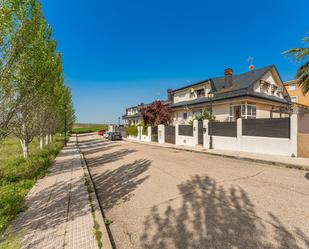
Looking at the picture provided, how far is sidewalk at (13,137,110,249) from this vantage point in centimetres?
279

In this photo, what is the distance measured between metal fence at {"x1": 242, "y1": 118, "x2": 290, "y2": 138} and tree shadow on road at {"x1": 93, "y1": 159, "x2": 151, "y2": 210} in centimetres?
846

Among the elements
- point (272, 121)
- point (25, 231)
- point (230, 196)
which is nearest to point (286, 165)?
point (272, 121)

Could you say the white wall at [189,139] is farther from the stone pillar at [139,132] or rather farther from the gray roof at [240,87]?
the stone pillar at [139,132]

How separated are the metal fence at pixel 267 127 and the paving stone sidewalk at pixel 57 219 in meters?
10.7

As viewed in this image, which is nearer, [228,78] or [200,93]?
[228,78]

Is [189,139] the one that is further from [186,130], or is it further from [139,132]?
[139,132]

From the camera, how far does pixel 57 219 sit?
3.52 m

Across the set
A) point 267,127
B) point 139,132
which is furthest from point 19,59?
point 139,132

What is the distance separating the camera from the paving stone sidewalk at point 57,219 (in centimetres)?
279

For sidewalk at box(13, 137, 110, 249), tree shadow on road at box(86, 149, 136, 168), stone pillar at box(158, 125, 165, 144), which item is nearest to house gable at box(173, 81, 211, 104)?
stone pillar at box(158, 125, 165, 144)

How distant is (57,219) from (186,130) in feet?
50.3

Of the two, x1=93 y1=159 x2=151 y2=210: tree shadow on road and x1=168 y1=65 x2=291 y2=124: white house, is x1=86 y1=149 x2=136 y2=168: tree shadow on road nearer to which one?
x1=93 y1=159 x2=151 y2=210: tree shadow on road

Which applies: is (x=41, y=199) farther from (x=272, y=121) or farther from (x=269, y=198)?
(x=272, y=121)

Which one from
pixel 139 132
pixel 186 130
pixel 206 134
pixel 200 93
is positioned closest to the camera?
pixel 206 134
